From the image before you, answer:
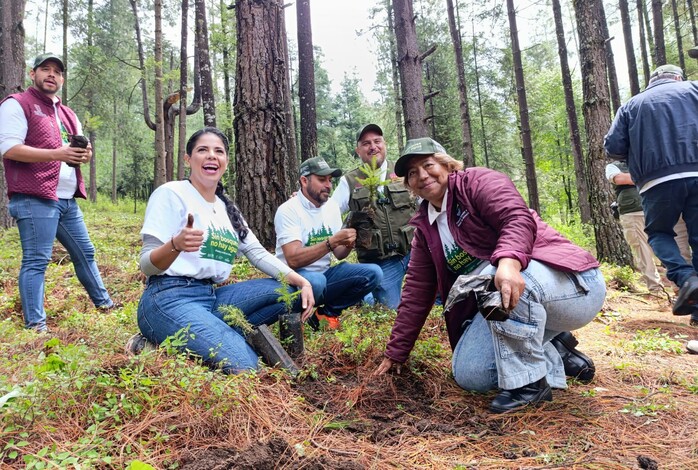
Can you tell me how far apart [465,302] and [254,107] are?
3649 mm

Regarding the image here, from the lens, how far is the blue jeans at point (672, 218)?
12.7ft

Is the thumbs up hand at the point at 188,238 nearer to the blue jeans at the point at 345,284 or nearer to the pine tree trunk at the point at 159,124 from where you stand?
the blue jeans at the point at 345,284

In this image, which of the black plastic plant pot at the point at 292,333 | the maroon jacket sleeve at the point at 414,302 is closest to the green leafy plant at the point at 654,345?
the maroon jacket sleeve at the point at 414,302

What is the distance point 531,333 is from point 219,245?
2092 millimetres

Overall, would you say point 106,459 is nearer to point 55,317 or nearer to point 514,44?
point 55,317

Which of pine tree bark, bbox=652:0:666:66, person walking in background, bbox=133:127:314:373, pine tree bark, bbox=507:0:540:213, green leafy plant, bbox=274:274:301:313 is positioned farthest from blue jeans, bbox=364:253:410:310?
pine tree bark, bbox=652:0:666:66

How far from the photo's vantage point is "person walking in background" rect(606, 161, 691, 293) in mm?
6105

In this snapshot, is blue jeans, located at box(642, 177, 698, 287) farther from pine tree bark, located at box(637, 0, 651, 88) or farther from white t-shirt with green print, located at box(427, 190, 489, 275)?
pine tree bark, located at box(637, 0, 651, 88)

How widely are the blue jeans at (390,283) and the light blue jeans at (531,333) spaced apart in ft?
6.49

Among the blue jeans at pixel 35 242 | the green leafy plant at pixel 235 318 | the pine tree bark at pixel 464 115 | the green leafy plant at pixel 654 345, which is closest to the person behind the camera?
the green leafy plant at pixel 235 318

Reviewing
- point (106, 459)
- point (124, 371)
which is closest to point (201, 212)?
point (124, 371)

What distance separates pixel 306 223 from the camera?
4164mm

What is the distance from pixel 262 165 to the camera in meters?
5.33

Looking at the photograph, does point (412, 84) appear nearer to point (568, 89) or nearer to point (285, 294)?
point (285, 294)
